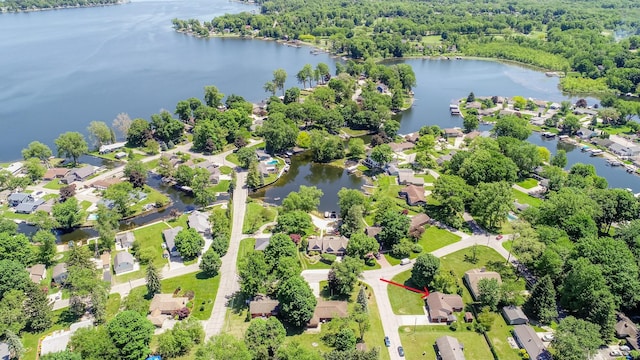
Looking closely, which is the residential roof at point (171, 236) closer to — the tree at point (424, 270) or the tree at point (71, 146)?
the tree at point (424, 270)

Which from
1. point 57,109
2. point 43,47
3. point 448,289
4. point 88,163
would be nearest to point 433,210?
point 448,289

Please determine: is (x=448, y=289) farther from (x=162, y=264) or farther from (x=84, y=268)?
(x=84, y=268)

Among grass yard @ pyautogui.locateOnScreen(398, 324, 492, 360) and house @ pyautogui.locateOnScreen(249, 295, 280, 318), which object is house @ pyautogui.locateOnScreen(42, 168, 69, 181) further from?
grass yard @ pyautogui.locateOnScreen(398, 324, 492, 360)

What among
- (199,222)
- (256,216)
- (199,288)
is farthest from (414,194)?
(199,288)

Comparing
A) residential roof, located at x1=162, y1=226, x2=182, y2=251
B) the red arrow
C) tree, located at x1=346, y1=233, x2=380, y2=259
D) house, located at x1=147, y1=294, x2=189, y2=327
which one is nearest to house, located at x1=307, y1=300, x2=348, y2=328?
the red arrow

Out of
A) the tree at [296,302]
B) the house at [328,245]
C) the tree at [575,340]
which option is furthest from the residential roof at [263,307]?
the tree at [575,340]

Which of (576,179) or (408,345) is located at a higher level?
(576,179)

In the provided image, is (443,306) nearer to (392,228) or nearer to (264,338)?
(392,228)
